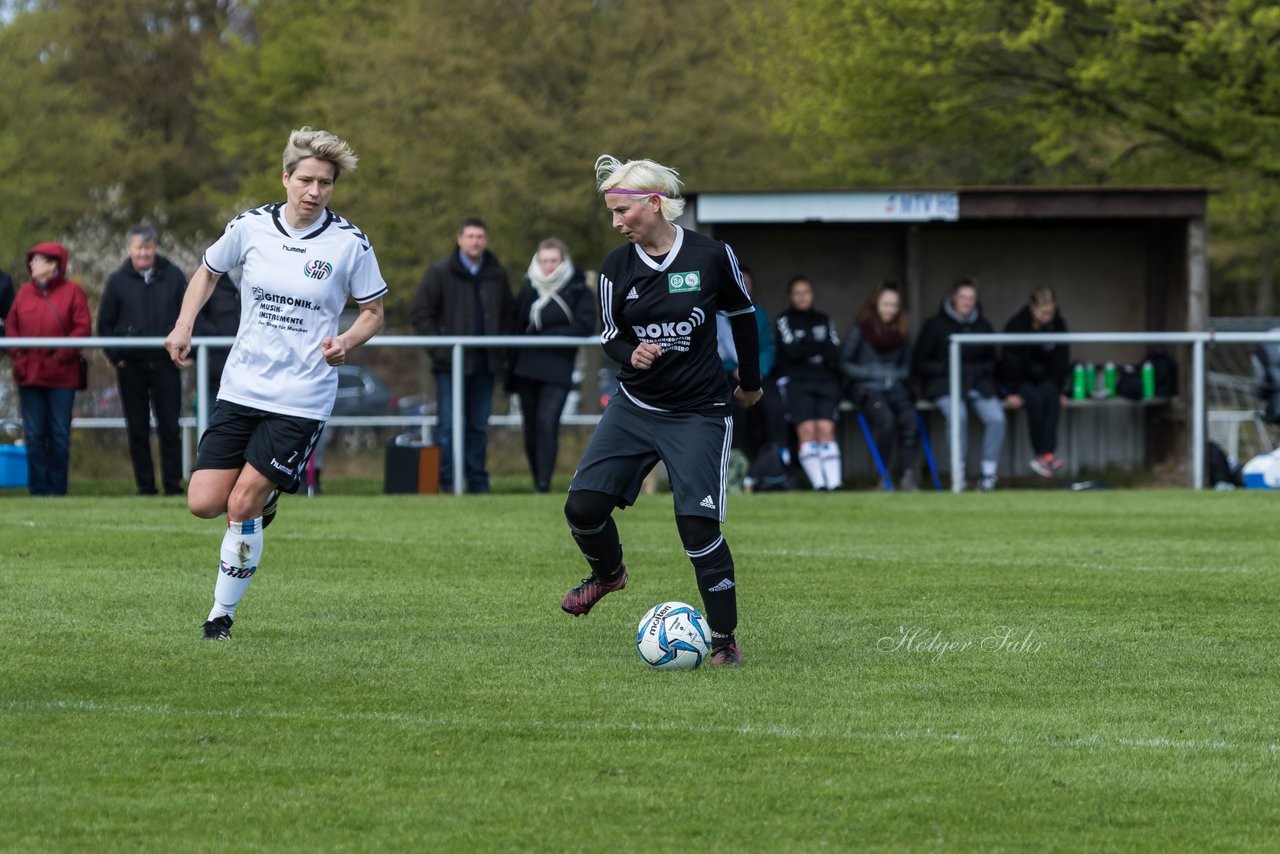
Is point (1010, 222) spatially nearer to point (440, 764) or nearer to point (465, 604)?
point (465, 604)

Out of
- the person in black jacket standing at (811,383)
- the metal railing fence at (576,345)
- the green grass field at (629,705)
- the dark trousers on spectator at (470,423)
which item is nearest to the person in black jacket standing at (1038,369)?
the metal railing fence at (576,345)

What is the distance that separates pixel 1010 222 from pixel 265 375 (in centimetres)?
Result: 1277

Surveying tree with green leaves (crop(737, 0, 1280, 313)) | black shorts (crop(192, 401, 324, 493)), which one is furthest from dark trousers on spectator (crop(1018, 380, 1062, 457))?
black shorts (crop(192, 401, 324, 493))

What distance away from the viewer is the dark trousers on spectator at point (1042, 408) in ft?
59.1

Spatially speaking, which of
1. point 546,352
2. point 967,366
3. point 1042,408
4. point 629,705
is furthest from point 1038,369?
point 629,705

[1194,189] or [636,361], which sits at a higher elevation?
[1194,189]

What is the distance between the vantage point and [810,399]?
17484 mm

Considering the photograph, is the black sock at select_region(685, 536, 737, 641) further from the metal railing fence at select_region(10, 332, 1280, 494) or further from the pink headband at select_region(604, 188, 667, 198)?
the metal railing fence at select_region(10, 332, 1280, 494)

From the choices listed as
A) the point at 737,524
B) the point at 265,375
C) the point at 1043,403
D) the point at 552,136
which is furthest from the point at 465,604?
the point at 552,136

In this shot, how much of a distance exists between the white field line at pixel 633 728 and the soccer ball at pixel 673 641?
1041 mm

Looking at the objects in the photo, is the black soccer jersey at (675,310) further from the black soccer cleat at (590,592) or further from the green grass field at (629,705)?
the green grass field at (629,705)

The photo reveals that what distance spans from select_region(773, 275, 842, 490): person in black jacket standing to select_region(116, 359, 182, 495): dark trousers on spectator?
17.1 ft

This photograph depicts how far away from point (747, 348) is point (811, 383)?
32.0 feet

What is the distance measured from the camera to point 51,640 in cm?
779
